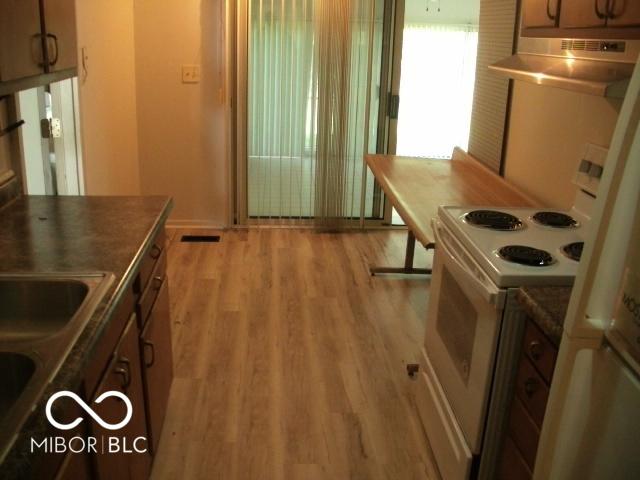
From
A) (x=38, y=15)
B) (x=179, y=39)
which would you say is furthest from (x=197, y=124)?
(x=38, y=15)

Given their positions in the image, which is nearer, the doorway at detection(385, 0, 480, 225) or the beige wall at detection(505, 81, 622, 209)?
the beige wall at detection(505, 81, 622, 209)

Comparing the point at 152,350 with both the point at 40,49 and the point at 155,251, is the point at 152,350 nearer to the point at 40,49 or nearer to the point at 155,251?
the point at 155,251

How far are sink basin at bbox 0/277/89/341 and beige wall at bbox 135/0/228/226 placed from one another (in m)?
3.32

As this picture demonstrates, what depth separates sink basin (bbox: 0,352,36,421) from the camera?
1.33m

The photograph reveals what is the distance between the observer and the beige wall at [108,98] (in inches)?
150

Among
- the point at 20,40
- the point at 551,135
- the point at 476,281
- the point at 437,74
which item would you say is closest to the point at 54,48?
the point at 20,40

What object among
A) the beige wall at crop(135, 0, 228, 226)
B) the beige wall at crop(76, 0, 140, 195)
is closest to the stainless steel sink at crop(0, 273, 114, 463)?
the beige wall at crop(76, 0, 140, 195)

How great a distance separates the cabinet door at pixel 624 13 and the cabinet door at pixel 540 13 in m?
0.42

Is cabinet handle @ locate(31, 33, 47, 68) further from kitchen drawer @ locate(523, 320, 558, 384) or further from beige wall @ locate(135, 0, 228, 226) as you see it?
beige wall @ locate(135, 0, 228, 226)

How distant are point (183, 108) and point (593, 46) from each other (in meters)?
3.50

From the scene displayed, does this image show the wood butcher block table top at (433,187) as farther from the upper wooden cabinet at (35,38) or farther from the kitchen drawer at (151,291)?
the upper wooden cabinet at (35,38)

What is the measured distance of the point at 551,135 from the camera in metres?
3.02

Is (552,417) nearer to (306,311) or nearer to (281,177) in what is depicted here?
(306,311)

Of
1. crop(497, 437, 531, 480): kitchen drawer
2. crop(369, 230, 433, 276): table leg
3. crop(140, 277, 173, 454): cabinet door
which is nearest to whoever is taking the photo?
crop(497, 437, 531, 480): kitchen drawer
